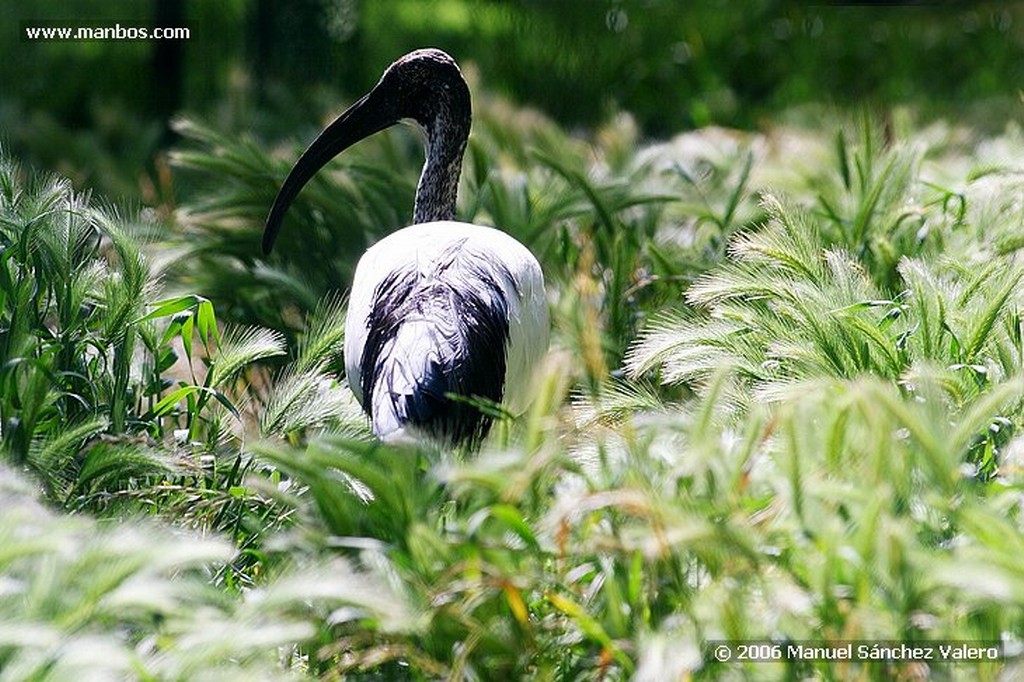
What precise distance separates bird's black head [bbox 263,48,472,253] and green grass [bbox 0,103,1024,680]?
353 millimetres

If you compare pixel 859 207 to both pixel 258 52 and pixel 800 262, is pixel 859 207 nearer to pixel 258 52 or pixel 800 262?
pixel 800 262

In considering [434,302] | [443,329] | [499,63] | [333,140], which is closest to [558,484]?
[443,329]

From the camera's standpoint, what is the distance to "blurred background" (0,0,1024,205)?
726 centimetres

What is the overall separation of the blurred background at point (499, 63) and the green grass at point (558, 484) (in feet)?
11.1

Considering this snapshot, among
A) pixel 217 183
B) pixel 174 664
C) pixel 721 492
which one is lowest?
pixel 217 183

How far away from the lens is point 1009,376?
2955 mm

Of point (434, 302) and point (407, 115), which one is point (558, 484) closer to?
point (434, 302)

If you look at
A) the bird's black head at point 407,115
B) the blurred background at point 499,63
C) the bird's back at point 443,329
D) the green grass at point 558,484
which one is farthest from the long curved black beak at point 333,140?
the blurred background at point 499,63

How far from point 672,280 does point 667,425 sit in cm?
190

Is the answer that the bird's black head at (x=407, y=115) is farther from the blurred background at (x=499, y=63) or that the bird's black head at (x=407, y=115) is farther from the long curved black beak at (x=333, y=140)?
the blurred background at (x=499, y=63)

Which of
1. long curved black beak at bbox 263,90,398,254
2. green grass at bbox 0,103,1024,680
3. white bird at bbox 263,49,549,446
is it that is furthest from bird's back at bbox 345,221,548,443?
long curved black beak at bbox 263,90,398,254

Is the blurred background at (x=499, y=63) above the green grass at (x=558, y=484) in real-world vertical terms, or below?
below

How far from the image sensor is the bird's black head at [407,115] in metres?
3.91

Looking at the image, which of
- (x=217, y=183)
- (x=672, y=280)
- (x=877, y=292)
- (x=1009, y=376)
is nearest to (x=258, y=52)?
(x=217, y=183)
